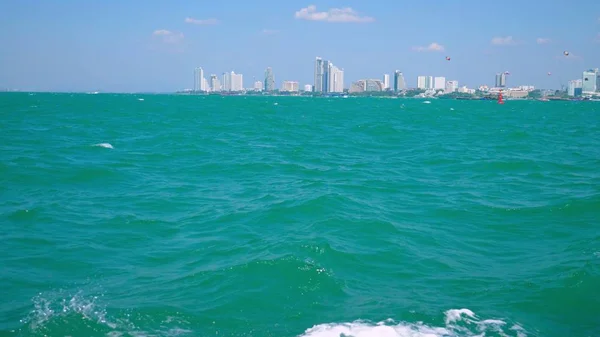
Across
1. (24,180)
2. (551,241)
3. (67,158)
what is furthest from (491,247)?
(67,158)

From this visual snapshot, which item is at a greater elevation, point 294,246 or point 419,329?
point 294,246

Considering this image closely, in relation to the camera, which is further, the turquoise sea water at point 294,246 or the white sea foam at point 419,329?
the turquoise sea water at point 294,246

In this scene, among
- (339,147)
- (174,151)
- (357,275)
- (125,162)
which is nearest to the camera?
(357,275)

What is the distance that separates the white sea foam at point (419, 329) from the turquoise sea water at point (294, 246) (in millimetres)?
40

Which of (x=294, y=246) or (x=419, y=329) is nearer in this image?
(x=419, y=329)

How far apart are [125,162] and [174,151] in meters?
5.62

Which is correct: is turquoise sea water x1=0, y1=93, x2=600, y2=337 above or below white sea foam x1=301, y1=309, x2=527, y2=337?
above

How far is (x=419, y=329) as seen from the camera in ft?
32.8

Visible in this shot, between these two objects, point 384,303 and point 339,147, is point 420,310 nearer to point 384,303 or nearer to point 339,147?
point 384,303

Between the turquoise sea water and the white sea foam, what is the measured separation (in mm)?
40

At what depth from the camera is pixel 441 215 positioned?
743 inches

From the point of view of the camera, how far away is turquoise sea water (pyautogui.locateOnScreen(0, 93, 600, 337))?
10531 mm

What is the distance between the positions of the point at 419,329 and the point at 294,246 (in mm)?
5588

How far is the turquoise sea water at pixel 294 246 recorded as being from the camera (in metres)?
10.5
